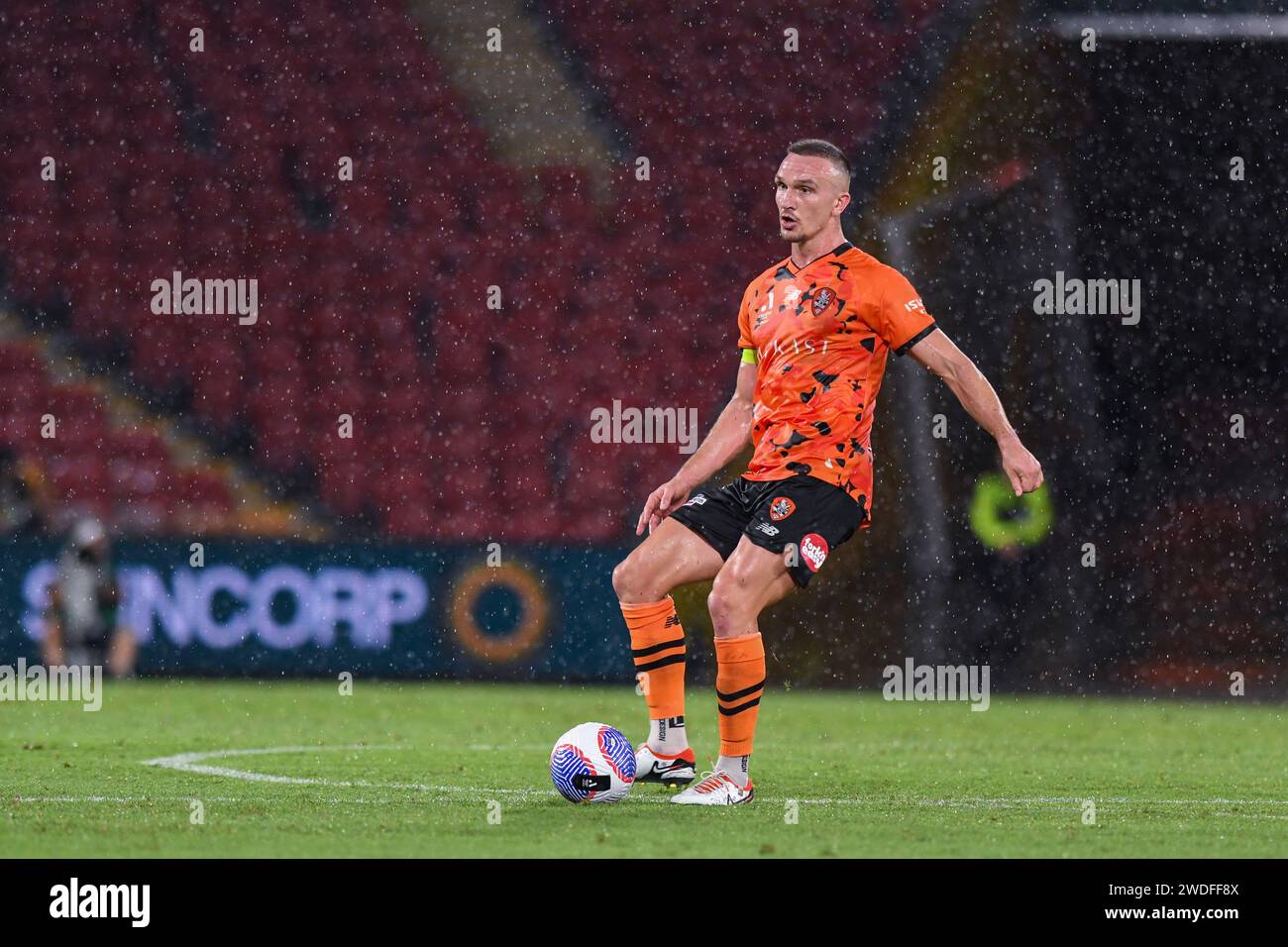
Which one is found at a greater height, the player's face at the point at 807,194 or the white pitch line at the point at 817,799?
the player's face at the point at 807,194

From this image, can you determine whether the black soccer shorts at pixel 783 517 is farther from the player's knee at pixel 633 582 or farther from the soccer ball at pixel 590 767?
the soccer ball at pixel 590 767

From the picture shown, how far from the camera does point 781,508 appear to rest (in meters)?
5.53

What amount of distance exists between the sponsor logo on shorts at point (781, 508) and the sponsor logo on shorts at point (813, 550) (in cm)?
9

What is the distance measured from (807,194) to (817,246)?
0.17m

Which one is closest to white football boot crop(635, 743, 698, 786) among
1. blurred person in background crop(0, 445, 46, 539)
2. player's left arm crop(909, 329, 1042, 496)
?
player's left arm crop(909, 329, 1042, 496)

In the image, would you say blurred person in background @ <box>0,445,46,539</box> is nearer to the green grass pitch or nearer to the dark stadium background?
the dark stadium background

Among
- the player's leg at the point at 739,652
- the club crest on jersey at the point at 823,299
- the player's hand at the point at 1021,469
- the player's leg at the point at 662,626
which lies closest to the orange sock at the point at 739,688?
the player's leg at the point at 739,652

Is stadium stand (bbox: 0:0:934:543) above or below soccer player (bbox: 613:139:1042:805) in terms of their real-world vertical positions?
above

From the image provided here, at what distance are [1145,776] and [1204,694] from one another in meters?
5.28

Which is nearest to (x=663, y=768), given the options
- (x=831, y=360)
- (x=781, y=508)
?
(x=781, y=508)

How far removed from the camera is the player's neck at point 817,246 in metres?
5.74

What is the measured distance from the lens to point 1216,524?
1217 centimetres

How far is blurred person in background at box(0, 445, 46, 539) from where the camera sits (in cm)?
1395

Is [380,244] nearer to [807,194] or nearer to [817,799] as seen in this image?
[807,194]
